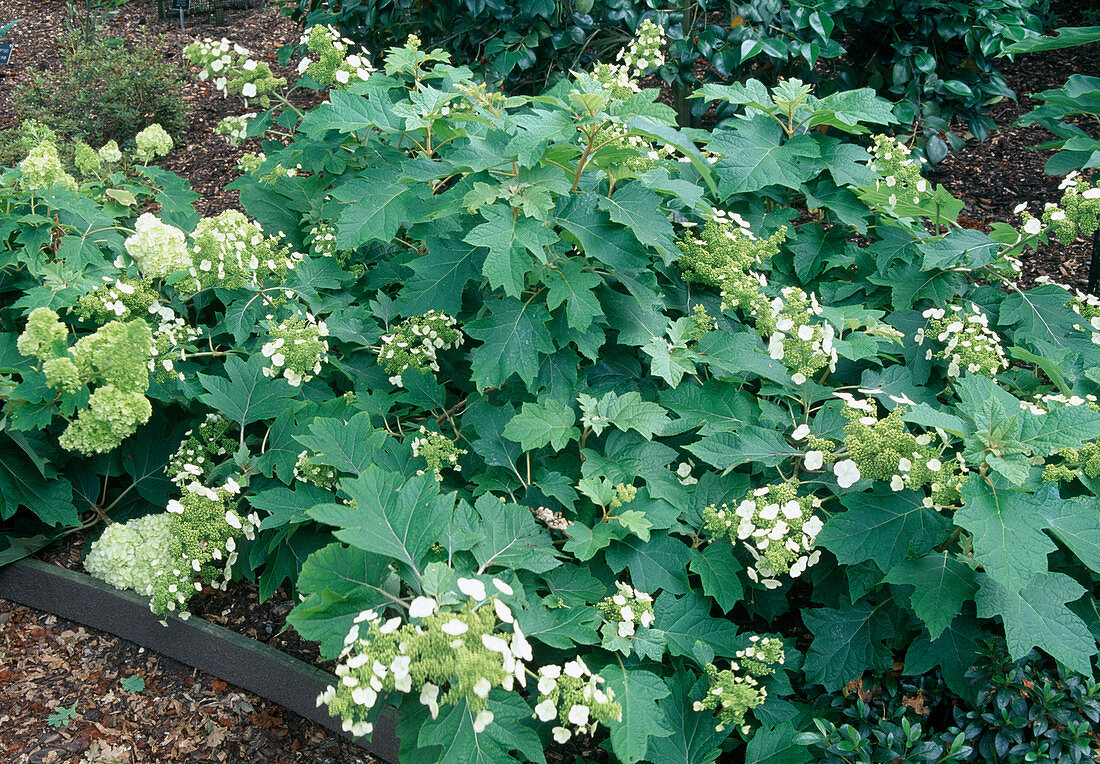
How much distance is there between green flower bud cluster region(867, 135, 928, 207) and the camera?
2.83 m

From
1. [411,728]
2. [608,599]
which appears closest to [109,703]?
[411,728]

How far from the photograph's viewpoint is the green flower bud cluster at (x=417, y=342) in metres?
2.46

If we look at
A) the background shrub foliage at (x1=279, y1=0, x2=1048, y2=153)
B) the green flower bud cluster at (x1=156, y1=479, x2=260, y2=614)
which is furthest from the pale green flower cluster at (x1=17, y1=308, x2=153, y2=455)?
the background shrub foliage at (x1=279, y1=0, x2=1048, y2=153)

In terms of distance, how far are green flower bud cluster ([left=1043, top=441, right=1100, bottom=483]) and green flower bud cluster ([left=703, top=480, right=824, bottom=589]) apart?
537 millimetres

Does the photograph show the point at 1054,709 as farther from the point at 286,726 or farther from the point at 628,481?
the point at 286,726

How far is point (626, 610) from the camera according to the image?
2.00m

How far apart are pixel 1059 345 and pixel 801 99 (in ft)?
4.00

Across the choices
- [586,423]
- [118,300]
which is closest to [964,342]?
[586,423]

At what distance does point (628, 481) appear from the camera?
2240 mm

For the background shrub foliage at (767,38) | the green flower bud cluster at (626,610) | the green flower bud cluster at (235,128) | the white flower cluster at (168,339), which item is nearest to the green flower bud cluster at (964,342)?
the green flower bud cluster at (626,610)

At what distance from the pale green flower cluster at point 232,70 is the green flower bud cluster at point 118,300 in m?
0.85

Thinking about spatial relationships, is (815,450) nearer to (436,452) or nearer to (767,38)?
(436,452)

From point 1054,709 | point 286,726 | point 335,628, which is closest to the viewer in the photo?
point 335,628

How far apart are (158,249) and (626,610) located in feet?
6.30
